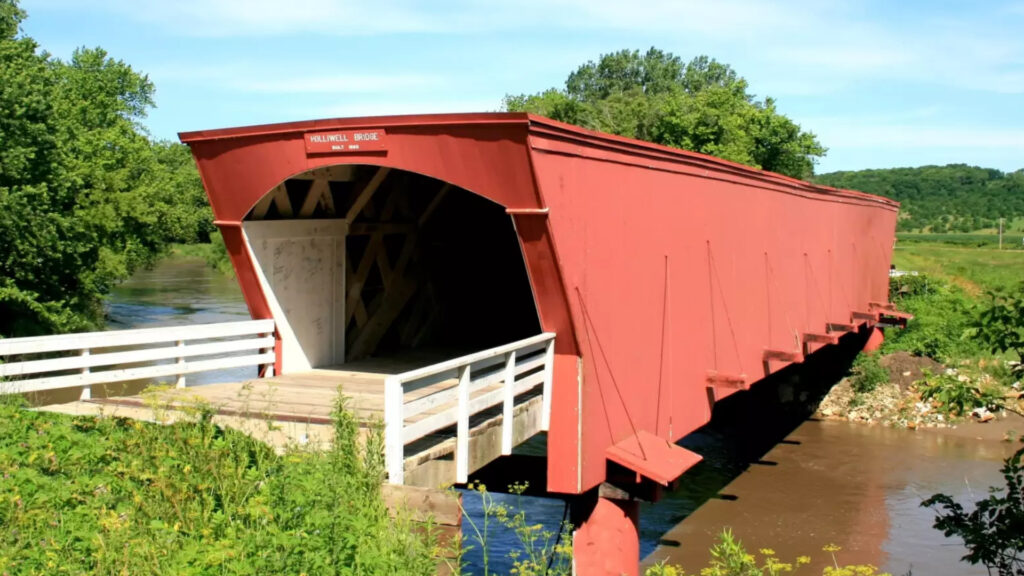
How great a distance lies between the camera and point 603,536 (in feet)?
33.9

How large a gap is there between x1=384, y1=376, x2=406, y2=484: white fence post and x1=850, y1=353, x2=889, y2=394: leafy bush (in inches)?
856

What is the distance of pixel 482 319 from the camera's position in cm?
1514

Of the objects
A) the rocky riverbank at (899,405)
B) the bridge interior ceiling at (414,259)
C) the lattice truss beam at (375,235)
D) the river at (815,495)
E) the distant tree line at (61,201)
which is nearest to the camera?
the lattice truss beam at (375,235)

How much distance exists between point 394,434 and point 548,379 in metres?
2.50

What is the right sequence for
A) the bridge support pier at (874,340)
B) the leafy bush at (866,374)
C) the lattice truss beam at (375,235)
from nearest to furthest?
the lattice truss beam at (375,235) < the leafy bush at (866,374) < the bridge support pier at (874,340)

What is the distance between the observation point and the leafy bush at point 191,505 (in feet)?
19.1

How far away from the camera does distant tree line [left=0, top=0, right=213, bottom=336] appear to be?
22703mm

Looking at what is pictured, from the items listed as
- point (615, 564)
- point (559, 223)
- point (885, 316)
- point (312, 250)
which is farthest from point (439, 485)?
point (885, 316)

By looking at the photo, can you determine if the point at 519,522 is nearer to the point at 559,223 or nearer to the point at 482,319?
the point at 559,223

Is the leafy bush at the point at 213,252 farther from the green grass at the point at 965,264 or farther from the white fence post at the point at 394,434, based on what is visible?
the white fence post at the point at 394,434

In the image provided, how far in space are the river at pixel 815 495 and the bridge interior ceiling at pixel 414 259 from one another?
301cm

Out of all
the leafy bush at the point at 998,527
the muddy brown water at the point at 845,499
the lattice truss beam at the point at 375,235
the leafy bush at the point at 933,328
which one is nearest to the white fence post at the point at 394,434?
the leafy bush at the point at 998,527

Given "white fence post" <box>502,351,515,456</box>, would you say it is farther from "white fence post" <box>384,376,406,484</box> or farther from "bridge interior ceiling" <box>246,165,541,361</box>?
"bridge interior ceiling" <box>246,165,541,361</box>

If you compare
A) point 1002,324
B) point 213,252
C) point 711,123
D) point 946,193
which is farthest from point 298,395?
point 946,193
